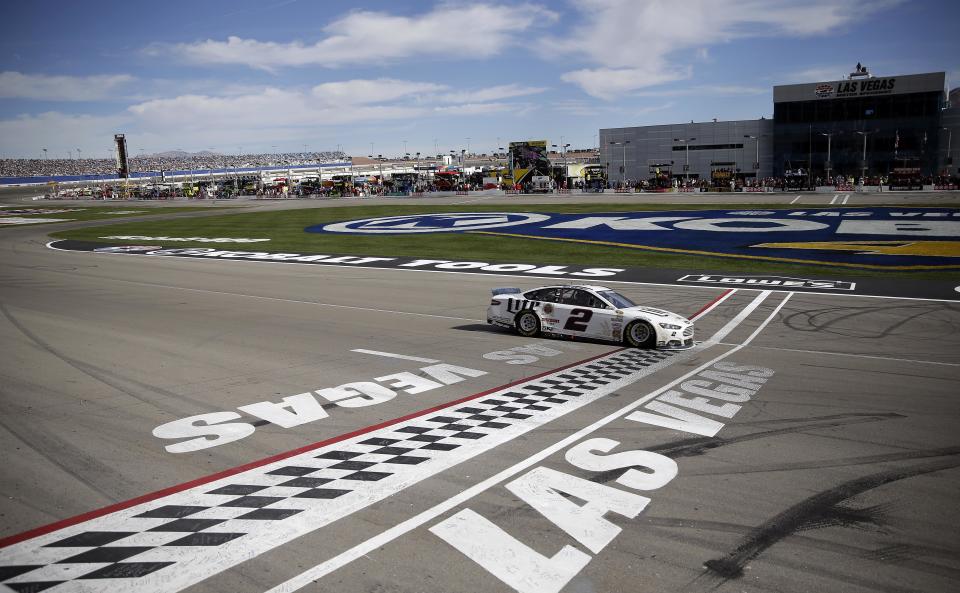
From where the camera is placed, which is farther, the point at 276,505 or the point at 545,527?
the point at 276,505

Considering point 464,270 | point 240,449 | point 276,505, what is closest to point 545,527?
point 276,505

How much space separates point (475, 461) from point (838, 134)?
107m

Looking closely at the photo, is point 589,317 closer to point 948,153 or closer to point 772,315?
point 772,315

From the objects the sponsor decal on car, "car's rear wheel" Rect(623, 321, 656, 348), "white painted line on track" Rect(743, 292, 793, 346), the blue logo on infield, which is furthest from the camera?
the sponsor decal on car

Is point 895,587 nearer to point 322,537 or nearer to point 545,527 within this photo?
point 545,527

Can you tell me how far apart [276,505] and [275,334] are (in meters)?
10.5

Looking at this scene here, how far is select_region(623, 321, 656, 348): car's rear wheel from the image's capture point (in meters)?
15.6

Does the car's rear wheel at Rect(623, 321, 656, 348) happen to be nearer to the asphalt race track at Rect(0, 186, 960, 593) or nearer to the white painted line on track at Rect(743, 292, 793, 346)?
the asphalt race track at Rect(0, 186, 960, 593)

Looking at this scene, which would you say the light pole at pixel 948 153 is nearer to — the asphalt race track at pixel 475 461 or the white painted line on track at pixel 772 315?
the white painted line on track at pixel 772 315

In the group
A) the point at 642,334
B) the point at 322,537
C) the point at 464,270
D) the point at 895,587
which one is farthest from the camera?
the point at 464,270

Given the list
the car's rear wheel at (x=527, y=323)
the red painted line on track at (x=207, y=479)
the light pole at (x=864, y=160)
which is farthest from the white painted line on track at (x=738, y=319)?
the light pole at (x=864, y=160)

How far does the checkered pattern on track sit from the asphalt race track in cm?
3

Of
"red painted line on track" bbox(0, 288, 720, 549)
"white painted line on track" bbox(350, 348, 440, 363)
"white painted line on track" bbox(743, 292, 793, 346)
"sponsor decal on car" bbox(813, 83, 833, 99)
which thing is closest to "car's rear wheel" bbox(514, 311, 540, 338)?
"white painted line on track" bbox(350, 348, 440, 363)

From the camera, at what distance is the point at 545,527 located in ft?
22.4
